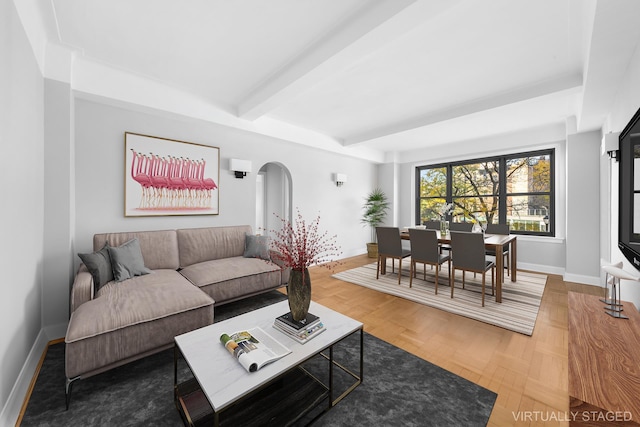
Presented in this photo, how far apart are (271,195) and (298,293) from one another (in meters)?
4.65

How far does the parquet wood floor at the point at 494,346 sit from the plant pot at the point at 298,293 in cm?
114

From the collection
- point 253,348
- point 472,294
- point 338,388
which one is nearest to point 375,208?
point 472,294

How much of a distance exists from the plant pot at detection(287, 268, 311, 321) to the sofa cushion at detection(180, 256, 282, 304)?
3.11ft

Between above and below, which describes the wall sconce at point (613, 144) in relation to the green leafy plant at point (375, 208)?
above

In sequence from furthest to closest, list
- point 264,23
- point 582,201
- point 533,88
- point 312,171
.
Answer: point 312,171 < point 582,201 < point 533,88 < point 264,23

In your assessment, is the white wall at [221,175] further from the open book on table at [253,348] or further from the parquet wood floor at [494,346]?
the open book on table at [253,348]

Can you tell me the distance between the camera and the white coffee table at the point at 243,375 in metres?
1.19

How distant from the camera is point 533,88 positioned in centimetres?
302

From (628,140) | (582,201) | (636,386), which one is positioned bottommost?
(636,386)

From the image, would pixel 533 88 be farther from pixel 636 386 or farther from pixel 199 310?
pixel 199 310

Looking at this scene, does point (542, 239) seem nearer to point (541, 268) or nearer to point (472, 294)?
point (541, 268)

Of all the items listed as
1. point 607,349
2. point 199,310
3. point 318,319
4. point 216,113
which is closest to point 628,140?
point 607,349

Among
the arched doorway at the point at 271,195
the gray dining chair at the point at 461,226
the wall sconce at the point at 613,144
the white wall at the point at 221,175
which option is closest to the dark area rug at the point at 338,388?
the white wall at the point at 221,175

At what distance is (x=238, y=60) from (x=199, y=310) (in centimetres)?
240
